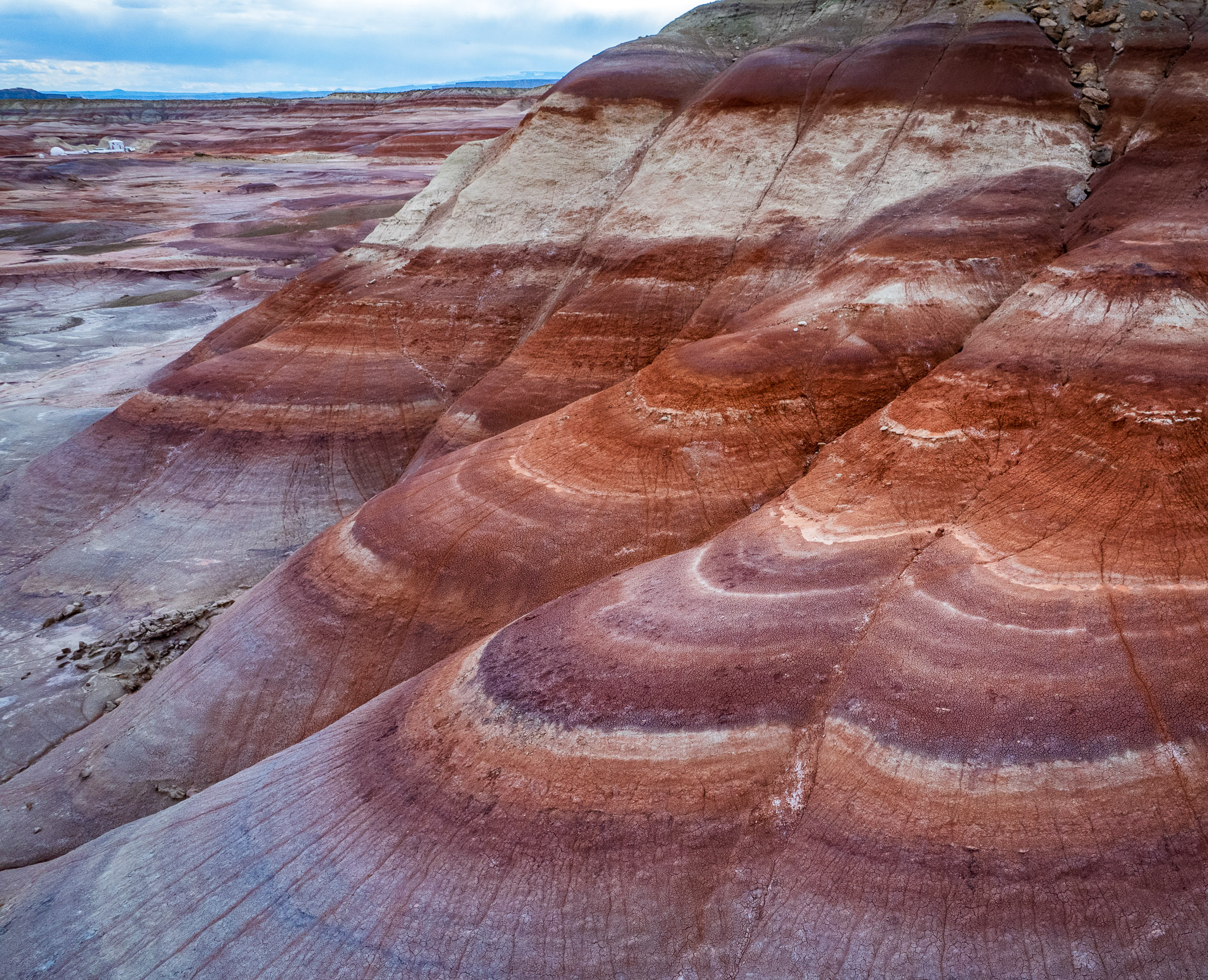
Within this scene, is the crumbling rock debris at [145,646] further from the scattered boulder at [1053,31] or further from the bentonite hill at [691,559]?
the scattered boulder at [1053,31]

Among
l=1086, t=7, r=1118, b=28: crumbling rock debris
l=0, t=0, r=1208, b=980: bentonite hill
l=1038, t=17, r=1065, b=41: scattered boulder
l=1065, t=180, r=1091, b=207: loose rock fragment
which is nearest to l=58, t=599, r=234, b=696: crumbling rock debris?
l=0, t=0, r=1208, b=980: bentonite hill

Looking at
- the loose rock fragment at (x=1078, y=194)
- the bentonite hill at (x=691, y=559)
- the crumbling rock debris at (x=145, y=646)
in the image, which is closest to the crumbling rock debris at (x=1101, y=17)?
the bentonite hill at (x=691, y=559)

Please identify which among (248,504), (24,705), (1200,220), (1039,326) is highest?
(1200,220)

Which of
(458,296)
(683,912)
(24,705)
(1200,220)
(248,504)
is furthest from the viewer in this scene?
(458,296)

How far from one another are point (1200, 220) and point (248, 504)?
10953 mm

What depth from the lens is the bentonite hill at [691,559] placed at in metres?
4.29

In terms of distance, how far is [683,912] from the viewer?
4320 millimetres

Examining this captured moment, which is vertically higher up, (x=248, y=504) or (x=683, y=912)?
(x=683, y=912)

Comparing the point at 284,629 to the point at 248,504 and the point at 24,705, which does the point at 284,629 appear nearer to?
the point at 24,705

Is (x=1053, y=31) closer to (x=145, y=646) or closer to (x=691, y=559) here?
(x=691, y=559)

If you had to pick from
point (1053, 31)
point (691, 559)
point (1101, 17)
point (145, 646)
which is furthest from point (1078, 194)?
point (145, 646)

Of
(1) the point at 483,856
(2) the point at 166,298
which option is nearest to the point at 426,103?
(2) the point at 166,298

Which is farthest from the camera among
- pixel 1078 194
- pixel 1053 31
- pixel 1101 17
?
pixel 1053 31

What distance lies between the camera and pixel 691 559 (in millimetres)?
6105
